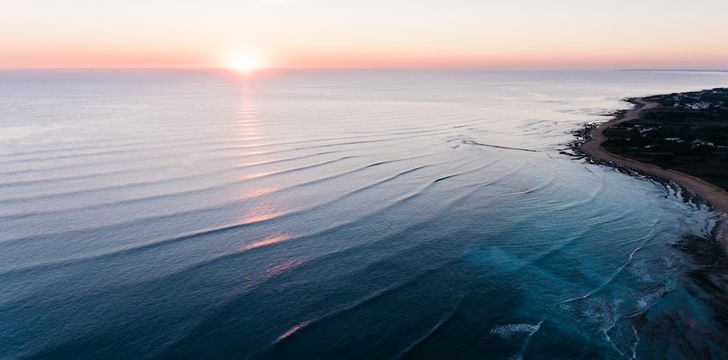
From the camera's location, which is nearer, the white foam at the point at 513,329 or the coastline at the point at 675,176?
the white foam at the point at 513,329

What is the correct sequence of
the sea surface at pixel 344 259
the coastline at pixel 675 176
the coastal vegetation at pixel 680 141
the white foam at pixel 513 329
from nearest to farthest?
1. the sea surface at pixel 344 259
2. the white foam at pixel 513 329
3. the coastline at pixel 675 176
4. the coastal vegetation at pixel 680 141

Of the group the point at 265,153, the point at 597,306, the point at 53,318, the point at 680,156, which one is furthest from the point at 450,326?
the point at 680,156

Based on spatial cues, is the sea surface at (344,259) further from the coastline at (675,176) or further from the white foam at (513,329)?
the coastline at (675,176)

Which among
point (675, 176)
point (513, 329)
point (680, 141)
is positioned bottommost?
point (513, 329)

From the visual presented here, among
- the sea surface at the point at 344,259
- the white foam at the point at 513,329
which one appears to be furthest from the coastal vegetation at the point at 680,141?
the white foam at the point at 513,329

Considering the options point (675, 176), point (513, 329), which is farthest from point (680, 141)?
point (513, 329)

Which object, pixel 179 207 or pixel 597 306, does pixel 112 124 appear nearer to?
pixel 179 207

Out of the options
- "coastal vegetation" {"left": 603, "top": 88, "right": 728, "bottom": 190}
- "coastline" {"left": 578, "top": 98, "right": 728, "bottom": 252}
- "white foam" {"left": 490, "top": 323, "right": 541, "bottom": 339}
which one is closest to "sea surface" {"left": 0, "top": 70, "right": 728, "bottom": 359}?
"white foam" {"left": 490, "top": 323, "right": 541, "bottom": 339}

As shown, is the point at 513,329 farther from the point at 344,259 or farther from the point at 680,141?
the point at 680,141
